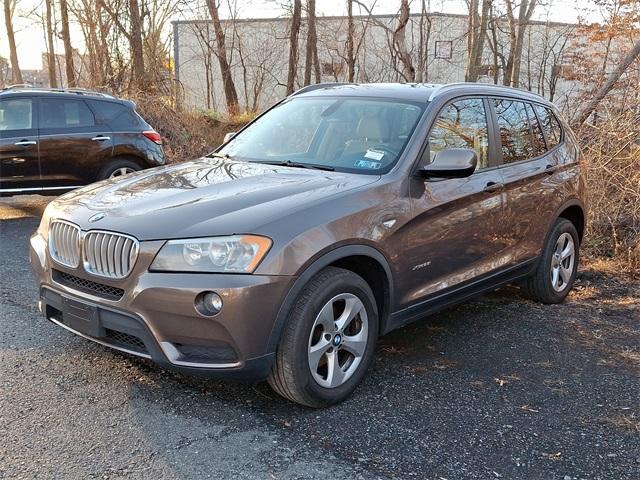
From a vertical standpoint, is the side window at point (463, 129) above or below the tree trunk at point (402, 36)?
below

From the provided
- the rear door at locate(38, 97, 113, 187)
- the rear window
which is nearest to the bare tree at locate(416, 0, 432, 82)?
the rear window

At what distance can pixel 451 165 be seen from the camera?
3834 millimetres

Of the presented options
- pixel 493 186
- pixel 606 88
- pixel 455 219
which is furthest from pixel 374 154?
pixel 606 88

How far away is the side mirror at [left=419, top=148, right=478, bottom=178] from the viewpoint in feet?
12.6

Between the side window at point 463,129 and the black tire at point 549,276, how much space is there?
1.19m

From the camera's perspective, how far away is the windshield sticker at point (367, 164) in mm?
3939

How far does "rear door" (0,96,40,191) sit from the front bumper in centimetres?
607

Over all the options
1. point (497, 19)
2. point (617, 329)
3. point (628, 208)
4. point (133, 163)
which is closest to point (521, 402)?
point (617, 329)

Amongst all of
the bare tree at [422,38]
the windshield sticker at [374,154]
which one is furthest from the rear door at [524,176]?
the bare tree at [422,38]

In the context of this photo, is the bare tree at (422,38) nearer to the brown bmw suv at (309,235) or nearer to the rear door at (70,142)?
the rear door at (70,142)

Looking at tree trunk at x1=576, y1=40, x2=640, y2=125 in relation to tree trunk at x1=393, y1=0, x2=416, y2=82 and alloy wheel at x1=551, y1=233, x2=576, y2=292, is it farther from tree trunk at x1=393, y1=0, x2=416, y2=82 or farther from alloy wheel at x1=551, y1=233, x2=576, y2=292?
tree trunk at x1=393, y1=0, x2=416, y2=82

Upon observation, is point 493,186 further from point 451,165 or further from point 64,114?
point 64,114

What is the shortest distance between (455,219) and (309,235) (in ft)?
4.29

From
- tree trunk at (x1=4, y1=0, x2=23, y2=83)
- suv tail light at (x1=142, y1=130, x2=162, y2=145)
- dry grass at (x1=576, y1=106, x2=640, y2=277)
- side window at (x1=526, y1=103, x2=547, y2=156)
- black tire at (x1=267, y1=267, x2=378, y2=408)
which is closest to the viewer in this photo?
black tire at (x1=267, y1=267, x2=378, y2=408)
